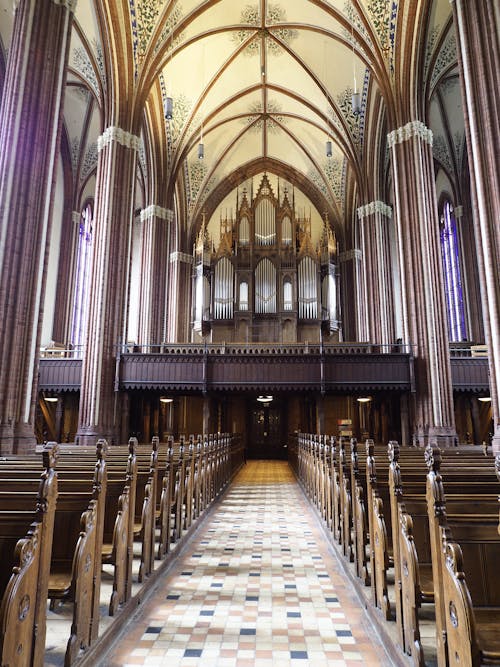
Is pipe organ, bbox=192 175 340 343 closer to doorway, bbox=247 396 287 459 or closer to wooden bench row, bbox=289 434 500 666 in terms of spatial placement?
doorway, bbox=247 396 287 459

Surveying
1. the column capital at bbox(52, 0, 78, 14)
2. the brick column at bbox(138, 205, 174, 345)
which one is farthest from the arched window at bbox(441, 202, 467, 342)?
the column capital at bbox(52, 0, 78, 14)

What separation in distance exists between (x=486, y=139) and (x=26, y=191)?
8.50 metres

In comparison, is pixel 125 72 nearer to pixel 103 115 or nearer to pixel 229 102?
pixel 103 115

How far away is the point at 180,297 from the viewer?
23906mm

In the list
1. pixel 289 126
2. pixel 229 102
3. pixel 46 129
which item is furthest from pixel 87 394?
pixel 289 126

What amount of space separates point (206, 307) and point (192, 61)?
397 inches

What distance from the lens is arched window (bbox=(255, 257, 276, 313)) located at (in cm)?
2297

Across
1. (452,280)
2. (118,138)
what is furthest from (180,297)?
(452,280)

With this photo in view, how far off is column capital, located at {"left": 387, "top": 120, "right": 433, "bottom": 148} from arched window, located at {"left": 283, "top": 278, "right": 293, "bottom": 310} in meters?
9.30

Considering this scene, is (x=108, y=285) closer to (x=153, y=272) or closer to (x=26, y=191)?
(x=26, y=191)

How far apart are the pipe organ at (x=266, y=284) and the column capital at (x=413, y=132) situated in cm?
875

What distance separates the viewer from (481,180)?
9086 mm

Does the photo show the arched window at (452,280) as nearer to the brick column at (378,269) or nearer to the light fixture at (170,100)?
the brick column at (378,269)

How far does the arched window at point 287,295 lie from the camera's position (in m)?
22.8
